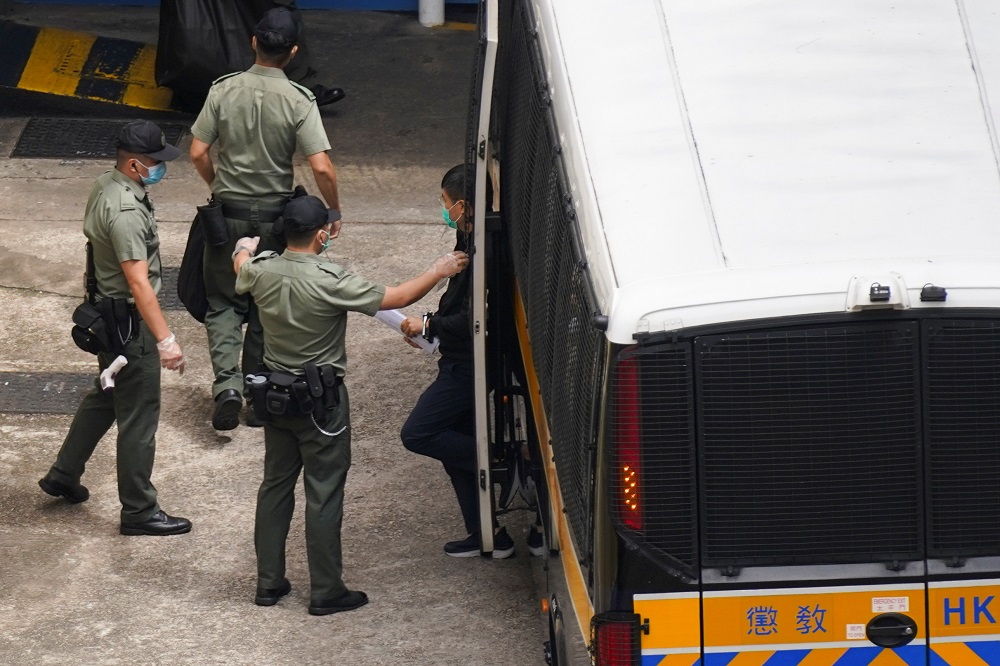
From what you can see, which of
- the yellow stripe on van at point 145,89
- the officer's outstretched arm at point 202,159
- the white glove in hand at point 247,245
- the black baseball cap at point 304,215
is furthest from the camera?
the yellow stripe on van at point 145,89

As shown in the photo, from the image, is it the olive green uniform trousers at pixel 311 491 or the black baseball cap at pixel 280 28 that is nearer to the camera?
the olive green uniform trousers at pixel 311 491

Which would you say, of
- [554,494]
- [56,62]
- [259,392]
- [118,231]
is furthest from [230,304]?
[56,62]

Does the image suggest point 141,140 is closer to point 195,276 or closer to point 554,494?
point 195,276

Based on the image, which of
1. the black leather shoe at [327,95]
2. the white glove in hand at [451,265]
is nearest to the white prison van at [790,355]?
the white glove in hand at [451,265]

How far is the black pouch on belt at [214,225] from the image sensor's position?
7508 mm

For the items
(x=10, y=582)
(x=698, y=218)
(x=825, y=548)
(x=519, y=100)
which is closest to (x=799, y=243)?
(x=698, y=218)

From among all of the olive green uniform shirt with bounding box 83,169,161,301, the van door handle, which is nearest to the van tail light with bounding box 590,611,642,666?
the van door handle

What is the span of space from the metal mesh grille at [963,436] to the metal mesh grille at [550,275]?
0.87 m

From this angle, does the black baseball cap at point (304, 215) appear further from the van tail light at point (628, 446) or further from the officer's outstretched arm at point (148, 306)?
the van tail light at point (628, 446)

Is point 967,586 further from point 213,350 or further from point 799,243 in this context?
point 213,350

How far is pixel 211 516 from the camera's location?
278 inches

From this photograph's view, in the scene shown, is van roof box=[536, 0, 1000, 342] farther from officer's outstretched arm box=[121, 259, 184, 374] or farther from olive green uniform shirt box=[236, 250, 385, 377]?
officer's outstretched arm box=[121, 259, 184, 374]

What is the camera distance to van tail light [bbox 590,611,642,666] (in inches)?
162

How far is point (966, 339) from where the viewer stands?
13.0 feet
